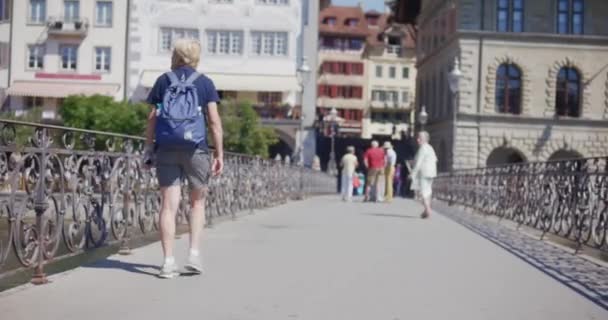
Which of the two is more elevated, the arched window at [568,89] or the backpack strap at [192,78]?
the arched window at [568,89]

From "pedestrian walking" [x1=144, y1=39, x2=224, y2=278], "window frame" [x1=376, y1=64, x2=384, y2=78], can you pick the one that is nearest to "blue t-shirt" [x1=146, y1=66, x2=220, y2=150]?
"pedestrian walking" [x1=144, y1=39, x2=224, y2=278]

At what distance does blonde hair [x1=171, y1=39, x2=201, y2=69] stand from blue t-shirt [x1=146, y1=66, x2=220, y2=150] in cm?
7

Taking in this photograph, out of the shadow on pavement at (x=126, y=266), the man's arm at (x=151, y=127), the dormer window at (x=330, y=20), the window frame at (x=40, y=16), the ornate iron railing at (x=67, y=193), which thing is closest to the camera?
the ornate iron railing at (x=67, y=193)

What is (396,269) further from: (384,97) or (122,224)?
(384,97)

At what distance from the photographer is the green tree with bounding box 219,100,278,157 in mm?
46969

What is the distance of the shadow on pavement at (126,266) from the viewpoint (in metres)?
8.02

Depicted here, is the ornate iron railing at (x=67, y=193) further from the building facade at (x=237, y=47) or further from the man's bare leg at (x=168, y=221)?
the building facade at (x=237, y=47)

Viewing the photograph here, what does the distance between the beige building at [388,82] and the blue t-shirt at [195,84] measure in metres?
90.4

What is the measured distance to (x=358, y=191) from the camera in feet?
172

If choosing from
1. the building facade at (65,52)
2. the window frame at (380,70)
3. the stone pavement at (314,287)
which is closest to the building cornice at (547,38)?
the building facade at (65,52)

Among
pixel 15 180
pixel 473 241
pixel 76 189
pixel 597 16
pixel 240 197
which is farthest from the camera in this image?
pixel 597 16

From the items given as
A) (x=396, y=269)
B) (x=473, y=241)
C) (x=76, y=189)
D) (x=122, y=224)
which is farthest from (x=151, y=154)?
(x=473, y=241)

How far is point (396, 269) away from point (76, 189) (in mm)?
3136

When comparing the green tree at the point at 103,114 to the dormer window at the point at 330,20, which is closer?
the green tree at the point at 103,114
